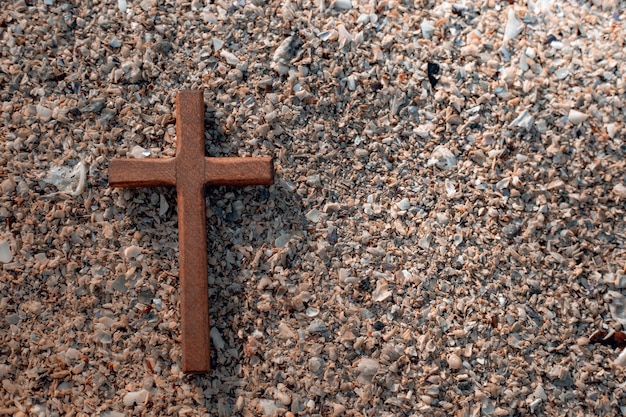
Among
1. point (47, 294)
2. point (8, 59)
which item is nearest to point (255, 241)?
point (47, 294)

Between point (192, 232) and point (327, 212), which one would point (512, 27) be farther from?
point (192, 232)

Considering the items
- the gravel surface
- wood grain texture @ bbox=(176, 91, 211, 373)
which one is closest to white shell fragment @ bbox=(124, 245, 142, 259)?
the gravel surface

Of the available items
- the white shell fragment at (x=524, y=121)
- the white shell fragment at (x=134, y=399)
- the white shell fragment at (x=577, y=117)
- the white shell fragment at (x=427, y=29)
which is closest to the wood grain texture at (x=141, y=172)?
the white shell fragment at (x=134, y=399)

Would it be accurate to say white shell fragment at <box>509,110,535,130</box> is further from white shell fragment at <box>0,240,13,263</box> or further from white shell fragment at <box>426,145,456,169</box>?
white shell fragment at <box>0,240,13,263</box>

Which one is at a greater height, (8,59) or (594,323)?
(8,59)

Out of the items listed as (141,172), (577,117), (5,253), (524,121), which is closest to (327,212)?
(141,172)

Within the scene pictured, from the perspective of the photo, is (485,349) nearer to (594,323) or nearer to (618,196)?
(594,323)

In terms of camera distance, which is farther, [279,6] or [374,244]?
[279,6]
